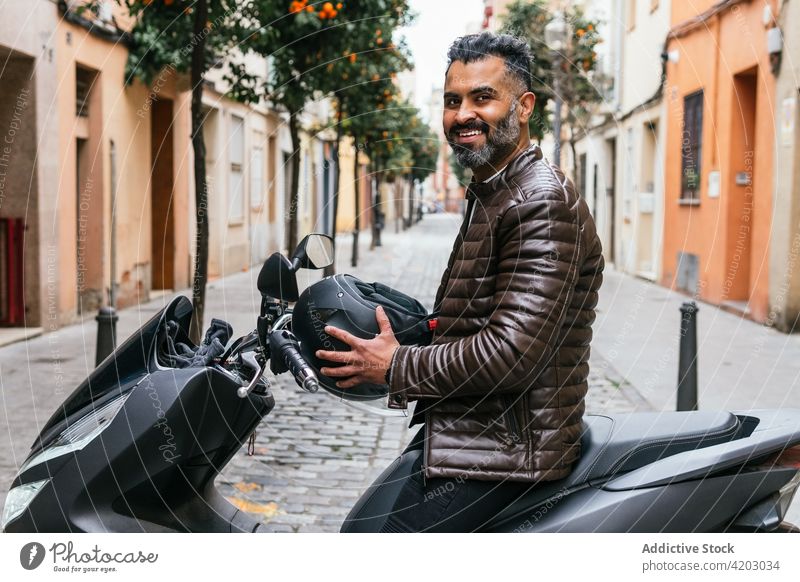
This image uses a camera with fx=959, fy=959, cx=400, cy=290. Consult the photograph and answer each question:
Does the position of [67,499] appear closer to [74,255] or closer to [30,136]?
[30,136]

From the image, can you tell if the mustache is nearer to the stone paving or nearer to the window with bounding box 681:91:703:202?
the stone paving

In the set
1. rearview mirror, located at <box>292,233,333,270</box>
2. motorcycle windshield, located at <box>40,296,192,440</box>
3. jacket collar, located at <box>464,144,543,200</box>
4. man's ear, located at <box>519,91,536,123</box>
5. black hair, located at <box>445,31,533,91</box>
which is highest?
black hair, located at <box>445,31,533,91</box>

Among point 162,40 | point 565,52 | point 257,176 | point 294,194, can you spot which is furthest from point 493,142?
point 257,176

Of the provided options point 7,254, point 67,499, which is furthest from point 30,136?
point 67,499

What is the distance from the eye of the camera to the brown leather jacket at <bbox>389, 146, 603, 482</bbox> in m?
1.92

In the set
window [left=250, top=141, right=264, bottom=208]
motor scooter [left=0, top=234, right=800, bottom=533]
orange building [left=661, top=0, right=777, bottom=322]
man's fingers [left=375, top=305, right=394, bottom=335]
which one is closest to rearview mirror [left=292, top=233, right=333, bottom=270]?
motor scooter [left=0, top=234, right=800, bottom=533]

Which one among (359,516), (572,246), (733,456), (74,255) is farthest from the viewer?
(74,255)

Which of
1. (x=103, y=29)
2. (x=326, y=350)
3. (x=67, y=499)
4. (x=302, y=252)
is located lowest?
(x=67, y=499)

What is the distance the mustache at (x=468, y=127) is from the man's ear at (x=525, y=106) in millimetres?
95

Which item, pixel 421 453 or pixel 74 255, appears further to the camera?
pixel 74 255

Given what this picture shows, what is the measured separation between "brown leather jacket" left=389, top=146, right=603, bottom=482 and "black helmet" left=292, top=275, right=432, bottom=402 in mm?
72

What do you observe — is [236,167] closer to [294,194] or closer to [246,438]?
[294,194]
